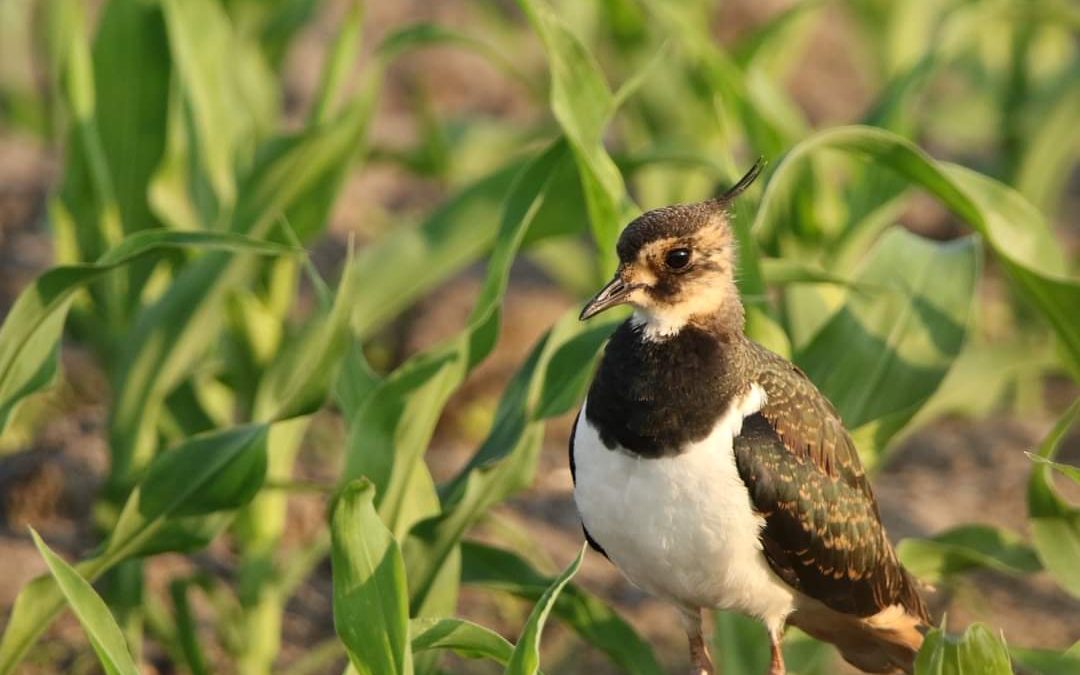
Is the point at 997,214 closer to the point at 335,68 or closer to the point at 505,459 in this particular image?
the point at 505,459

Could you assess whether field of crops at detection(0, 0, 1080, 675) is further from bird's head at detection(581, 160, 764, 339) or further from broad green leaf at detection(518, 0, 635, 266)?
bird's head at detection(581, 160, 764, 339)

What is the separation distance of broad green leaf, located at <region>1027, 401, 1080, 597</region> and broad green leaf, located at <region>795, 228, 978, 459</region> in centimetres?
35

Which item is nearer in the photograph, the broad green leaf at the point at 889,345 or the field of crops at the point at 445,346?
the field of crops at the point at 445,346

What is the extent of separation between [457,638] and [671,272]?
0.89 metres

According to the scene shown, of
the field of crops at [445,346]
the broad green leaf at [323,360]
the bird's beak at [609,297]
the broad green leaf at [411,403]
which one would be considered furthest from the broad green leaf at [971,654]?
the broad green leaf at [323,360]

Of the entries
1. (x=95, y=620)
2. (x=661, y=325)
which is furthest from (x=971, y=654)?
(x=95, y=620)

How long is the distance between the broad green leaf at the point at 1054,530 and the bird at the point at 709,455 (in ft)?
1.40

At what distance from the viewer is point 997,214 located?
4.45 meters

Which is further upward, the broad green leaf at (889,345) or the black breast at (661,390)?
the black breast at (661,390)

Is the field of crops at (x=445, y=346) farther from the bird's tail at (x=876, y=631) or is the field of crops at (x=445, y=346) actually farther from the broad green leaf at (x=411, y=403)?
the bird's tail at (x=876, y=631)

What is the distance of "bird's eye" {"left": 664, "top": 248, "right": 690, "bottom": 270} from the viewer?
3.95m

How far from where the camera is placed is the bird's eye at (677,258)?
13.0ft

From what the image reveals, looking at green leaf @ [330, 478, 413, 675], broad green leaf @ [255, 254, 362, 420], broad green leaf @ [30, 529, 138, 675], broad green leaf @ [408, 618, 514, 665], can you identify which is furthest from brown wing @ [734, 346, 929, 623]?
broad green leaf @ [30, 529, 138, 675]

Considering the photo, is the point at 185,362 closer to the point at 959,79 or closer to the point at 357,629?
the point at 357,629
